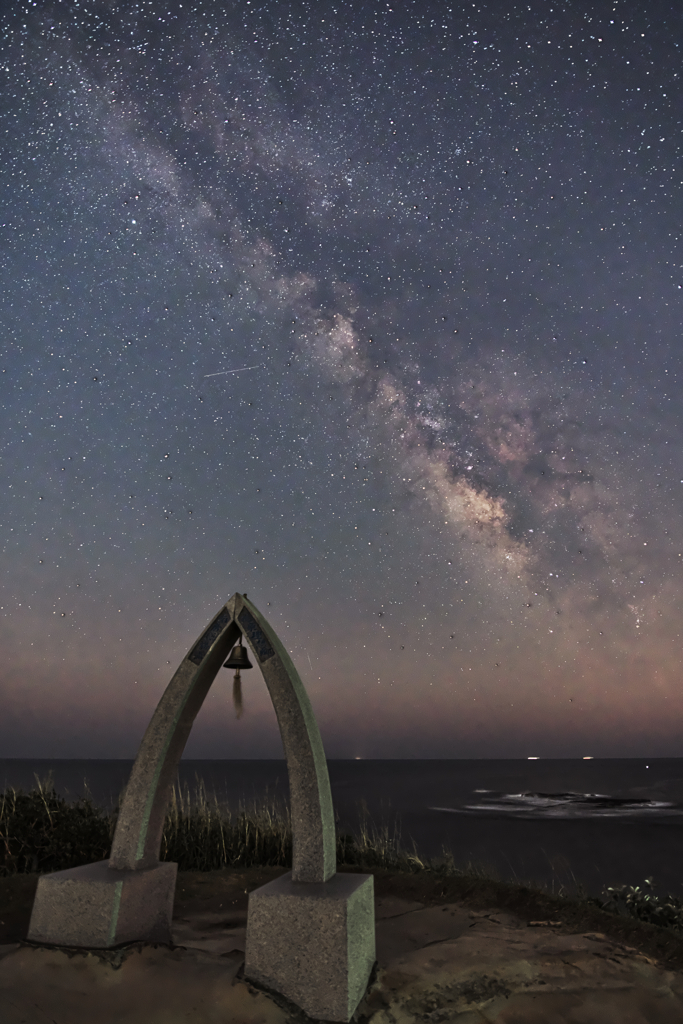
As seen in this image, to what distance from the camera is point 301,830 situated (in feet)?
18.7

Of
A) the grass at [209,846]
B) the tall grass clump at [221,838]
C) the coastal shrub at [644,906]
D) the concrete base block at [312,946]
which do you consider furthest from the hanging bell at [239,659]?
the coastal shrub at [644,906]

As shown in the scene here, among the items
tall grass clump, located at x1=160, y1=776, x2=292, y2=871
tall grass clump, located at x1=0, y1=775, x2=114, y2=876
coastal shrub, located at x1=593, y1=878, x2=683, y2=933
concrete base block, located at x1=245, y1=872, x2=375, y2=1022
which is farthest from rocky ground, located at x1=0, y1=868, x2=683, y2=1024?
tall grass clump, located at x1=160, y1=776, x2=292, y2=871

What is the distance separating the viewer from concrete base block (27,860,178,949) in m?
5.69

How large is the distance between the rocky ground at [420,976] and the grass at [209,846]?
61.3 inches

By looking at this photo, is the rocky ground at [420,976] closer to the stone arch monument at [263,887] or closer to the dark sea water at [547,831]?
the stone arch monument at [263,887]

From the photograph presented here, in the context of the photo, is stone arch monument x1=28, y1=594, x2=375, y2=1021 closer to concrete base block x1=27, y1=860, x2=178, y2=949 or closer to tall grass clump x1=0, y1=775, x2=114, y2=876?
concrete base block x1=27, y1=860, x2=178, y2=949

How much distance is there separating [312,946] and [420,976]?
3.95 feet

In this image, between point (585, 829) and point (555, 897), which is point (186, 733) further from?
point (585, 829)

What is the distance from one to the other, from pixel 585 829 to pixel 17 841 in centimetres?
4874

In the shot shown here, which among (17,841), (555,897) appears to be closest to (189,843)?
(17,841)

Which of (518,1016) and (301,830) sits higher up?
(301,830)

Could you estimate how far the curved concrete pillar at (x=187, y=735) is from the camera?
568cm

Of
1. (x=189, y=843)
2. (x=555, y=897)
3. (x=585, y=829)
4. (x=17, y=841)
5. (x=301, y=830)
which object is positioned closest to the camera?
(x=301, y=830)

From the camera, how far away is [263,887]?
543cm
